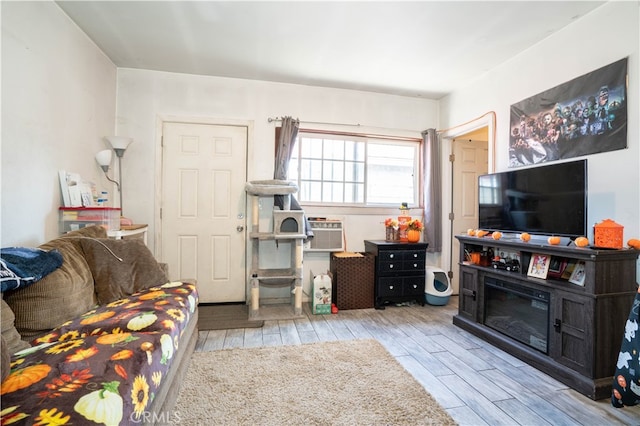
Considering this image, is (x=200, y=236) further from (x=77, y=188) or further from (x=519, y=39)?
(x=519, y=39)

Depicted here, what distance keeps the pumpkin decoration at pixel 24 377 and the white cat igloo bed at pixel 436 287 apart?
11.2 ft

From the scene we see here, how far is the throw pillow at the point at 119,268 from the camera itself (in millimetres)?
1913

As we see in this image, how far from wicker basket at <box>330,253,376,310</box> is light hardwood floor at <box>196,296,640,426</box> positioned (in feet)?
0.37

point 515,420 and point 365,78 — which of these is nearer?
point 515,420

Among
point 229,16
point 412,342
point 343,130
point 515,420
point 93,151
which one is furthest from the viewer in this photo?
point 343,130

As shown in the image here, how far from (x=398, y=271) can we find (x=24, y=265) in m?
3.16

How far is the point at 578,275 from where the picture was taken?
6.44 ft

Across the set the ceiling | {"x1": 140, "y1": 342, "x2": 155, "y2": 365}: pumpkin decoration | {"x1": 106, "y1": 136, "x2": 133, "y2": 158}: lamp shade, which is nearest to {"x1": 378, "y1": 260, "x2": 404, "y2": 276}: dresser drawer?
the ceiling

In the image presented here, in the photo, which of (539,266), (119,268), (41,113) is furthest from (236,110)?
(539,266)

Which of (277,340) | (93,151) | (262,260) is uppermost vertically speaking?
(93,151)

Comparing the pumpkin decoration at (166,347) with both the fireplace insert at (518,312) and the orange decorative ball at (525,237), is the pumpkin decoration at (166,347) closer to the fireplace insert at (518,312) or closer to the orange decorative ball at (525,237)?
the fireplace insert at (518,312)

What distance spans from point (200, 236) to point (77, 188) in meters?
1.28

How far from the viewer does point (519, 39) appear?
256cm

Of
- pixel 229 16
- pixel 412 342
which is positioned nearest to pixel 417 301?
pixel 412 342
